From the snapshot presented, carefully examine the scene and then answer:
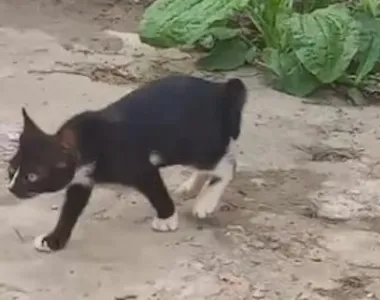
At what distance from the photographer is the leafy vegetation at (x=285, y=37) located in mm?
4711

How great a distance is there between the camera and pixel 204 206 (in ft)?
11.5

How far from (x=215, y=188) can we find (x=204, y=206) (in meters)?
0.07

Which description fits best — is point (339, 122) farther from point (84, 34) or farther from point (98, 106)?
point (84, 34)

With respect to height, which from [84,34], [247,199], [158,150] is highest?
[158,150]

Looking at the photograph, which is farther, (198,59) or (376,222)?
(198,59)

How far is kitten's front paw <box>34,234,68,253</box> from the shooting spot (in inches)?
127

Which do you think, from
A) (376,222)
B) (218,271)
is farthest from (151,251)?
(376,222)

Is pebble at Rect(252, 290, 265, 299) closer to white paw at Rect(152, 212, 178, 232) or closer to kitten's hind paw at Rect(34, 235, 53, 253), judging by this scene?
white paw at Rect(152, 212, 178, 232)

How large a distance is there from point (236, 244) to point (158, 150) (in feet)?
1.13

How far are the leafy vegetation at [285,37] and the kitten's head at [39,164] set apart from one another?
1.66 meters

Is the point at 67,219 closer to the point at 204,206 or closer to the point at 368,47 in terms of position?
the point at 204,206

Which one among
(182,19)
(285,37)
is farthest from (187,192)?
(285,37)

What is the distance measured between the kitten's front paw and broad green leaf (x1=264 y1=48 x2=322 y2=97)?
1.77m

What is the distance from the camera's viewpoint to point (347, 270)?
10.6ft
